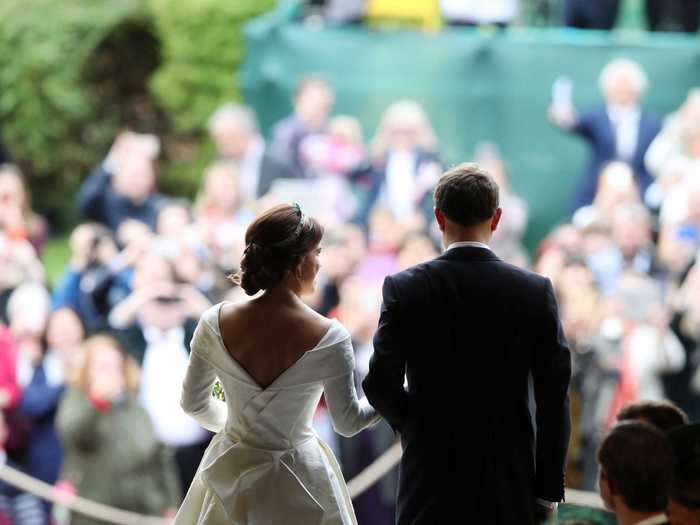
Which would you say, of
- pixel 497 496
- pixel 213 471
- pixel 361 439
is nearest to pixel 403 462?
pixel 497 496

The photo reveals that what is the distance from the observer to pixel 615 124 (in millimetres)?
7562

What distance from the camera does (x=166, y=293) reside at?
714 cm

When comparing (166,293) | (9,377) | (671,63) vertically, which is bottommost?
(9,377)

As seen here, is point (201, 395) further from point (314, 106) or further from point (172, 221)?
point (314, 106)

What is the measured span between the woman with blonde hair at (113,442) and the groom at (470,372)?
4.36 m

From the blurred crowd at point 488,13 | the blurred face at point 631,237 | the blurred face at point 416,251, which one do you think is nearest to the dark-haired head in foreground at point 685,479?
the blurred face at point 416,251

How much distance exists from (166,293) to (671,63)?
3.48m

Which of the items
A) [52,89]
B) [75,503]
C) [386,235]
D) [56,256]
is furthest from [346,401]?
[52,89]

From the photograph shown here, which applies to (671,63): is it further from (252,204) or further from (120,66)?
(120,66)

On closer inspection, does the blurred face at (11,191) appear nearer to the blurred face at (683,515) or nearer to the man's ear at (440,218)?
the man's ear at (440,218)

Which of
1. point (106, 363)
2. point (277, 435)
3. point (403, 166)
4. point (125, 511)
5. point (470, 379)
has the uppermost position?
point (470, 379)

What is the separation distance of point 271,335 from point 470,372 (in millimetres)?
485

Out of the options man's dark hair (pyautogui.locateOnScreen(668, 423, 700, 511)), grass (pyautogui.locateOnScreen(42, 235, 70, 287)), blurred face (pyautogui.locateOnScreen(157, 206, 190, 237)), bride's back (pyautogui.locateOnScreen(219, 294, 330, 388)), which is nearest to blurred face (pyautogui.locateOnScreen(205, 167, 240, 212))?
blurred face (pyautogui.locateOnScreen(157, 206, 190, 237))

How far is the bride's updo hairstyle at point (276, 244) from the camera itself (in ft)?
9.29
